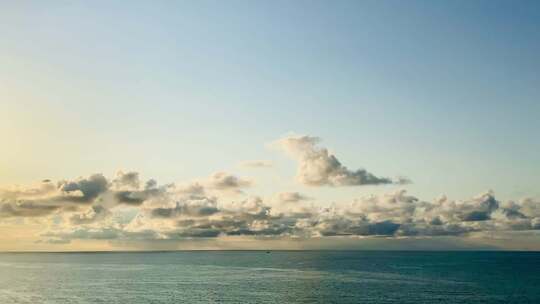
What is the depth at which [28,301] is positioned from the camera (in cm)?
13338

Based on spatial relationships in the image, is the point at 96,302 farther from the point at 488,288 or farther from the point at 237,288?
the point at 488,288

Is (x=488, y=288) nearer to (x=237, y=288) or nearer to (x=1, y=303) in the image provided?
(x=237, y=288)

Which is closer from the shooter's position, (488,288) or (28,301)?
(28,301)

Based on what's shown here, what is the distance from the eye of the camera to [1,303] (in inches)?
5074

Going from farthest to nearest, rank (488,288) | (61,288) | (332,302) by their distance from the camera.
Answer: (61,288) < (488,288) < (332,302)

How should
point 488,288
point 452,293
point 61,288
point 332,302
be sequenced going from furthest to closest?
point 61,288
point 488,288
point 452,293
point 332,302

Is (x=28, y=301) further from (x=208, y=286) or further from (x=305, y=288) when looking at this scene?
(x=305, y=288)

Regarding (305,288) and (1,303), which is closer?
(1,303)

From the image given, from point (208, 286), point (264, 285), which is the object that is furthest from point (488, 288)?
point (208, 286)

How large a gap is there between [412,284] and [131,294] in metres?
96.9

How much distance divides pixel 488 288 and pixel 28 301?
14565 cm

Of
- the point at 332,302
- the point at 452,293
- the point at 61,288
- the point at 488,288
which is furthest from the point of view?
the point at 61,288

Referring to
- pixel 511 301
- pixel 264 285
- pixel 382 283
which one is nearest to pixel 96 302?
pixel 264 285

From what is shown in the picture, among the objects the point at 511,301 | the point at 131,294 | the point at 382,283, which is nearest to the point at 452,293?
the point at 511,301
